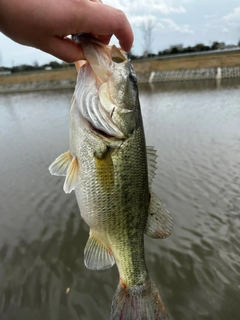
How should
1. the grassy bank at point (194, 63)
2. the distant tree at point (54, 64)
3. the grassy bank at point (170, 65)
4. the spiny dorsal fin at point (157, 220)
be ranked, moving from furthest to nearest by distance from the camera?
1. the distant tree at point (54, 64)
2. the grassy bank at point (170, 65)
3. the grassy bank at point (194, 63)
4. the spiny dorsal fin at point (157, 220)

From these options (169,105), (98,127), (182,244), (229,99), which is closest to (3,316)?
(182,244)

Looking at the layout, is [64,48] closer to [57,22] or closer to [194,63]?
[57,22]

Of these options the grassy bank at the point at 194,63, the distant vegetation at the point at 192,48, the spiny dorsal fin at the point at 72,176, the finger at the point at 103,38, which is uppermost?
the distant vegetation at the point at 192,48

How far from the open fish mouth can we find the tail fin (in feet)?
3.78

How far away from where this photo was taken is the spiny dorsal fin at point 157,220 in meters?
1.99

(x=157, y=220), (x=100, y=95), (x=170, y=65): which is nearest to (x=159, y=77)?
(x=170, y=65)

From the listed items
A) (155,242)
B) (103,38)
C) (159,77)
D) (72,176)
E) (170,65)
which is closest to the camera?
(103,38)

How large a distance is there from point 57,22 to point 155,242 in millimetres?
4117

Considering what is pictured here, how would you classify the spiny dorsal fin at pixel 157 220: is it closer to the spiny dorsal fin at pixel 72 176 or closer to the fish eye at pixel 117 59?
the spiny dorsal fin at pixel 72 176

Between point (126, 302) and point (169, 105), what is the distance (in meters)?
16.1

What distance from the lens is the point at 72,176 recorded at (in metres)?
1.79

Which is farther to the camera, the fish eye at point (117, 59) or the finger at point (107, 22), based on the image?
the fish eye at point (117, 59)

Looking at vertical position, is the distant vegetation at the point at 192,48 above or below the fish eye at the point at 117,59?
above

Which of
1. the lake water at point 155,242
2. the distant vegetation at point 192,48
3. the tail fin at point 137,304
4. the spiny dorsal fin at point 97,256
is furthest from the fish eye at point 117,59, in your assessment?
the distant vegetation at point 192,48
